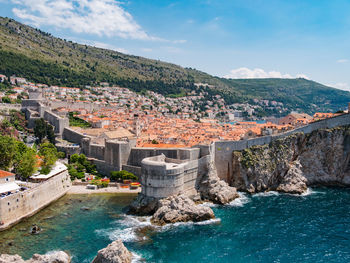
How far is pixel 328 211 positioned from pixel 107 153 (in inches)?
1001

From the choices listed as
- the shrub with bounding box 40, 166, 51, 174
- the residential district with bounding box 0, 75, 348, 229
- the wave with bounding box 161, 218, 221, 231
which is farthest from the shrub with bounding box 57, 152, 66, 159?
the wave with bounding box 161, 218, 221, 231

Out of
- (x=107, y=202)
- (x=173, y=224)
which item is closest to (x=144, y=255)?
(x=173, y=224)

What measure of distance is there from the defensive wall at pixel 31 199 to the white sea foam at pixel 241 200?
1778cm

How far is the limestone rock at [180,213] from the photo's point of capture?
28.5 m

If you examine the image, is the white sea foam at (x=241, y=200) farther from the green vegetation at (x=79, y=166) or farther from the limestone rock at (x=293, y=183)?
the green vegetation at (x=79, y=166)

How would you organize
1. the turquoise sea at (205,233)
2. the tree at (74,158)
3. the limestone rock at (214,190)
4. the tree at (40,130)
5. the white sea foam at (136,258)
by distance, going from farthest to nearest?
the tree at (40,130), the tree at (74,158), the limestone rock at (214,190), the turquoise sea at (205,233), the white sea foam at (136,258)

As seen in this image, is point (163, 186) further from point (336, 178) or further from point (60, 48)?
point (60, 48)

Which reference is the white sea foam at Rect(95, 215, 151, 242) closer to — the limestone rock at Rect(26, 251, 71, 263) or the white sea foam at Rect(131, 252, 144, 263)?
the white sea foam at Rect(131, 252, 144, 263)

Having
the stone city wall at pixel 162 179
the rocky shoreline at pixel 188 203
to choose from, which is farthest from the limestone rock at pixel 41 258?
the stone city wall at pixel 162 179

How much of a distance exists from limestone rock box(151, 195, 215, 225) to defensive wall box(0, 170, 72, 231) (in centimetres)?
1084

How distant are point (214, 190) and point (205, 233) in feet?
25.7

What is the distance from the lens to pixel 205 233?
26.5 meters

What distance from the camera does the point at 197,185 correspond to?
34656 mm

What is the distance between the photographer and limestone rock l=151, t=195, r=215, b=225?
28547 mm
